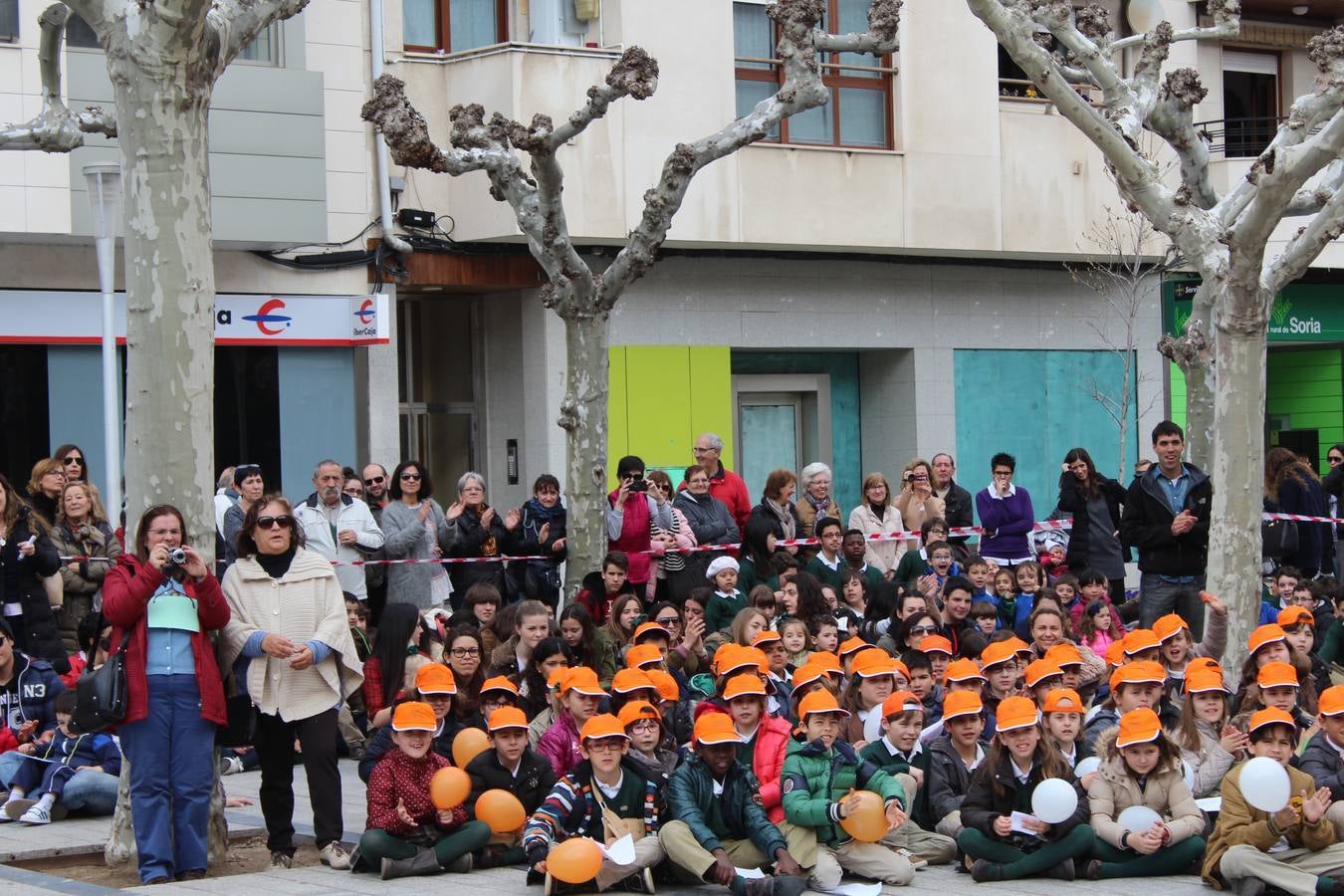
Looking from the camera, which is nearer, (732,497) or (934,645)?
(934,645)

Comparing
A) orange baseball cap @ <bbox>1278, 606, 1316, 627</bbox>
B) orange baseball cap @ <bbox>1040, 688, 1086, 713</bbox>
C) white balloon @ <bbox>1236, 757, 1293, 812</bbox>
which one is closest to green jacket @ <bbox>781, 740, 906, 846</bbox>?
orange baseball cap @ <bbox>1040, 688, 1086, 713</bbox>

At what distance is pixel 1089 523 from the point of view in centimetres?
1789

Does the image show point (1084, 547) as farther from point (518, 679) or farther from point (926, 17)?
point (926, 17)

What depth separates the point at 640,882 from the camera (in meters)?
9.63

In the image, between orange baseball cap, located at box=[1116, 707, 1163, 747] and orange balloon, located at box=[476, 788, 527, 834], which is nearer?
orange baseball cap, located at box=[1116, 707, 1163, 747]

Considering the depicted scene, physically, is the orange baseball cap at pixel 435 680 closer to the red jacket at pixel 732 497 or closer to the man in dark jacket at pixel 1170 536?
the man in dark jacket at pixel 1170 536

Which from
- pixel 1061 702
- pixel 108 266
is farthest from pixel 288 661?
pixel 108 266

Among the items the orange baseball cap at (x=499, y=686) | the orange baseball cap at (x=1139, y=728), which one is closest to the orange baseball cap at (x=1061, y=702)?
the orange baseball cap at (x=1139, y=728)

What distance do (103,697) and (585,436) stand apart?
686cm

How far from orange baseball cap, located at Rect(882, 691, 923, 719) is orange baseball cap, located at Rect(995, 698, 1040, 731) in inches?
26.8

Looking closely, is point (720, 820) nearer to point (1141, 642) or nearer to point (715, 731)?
point (715, 731)

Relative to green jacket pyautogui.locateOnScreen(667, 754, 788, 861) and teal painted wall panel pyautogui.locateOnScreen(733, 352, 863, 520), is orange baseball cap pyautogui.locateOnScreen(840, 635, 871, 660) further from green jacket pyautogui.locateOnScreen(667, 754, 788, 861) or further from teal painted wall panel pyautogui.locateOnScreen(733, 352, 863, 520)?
teal painted wall panel pyautogui.locateOnScreen(733, 352, 863, 520)

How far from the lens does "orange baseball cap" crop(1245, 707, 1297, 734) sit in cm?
998

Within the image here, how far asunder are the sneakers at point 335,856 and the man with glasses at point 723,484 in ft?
22.7
